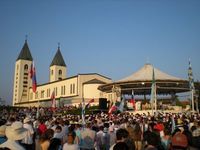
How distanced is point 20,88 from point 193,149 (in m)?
96.0

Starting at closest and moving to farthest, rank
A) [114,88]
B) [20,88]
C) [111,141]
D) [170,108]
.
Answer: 1. [111,141]
2. [170,108]
3. [114,88]
4. [20,88]

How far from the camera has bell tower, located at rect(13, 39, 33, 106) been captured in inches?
3846

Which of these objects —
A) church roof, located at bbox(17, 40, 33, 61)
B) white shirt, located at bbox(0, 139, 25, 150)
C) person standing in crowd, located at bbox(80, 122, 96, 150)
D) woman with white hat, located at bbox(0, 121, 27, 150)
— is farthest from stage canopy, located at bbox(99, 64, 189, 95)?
church roof, located at bbox(17, 40, 33, 61)

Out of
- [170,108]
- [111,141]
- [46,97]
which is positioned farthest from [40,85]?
[111,141]

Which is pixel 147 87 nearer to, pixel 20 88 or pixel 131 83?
pixel 131 83

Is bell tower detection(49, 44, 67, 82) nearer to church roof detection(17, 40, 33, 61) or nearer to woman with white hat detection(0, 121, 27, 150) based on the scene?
church roof detection(17, 40, 33, 61)

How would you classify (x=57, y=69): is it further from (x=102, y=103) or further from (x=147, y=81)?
(x=147, y=81)

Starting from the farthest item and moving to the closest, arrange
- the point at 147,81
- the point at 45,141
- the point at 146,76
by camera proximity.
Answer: the point at 146,76 → the point at 147,81 → the point at 45,141

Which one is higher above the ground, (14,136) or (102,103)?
(102,103)

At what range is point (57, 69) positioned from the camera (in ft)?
317

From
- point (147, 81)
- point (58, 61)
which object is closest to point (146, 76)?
point (147, 81)

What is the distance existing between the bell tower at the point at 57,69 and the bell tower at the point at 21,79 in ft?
28.6

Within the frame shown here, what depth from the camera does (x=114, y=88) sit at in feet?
137

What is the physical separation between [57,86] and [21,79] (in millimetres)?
23868
